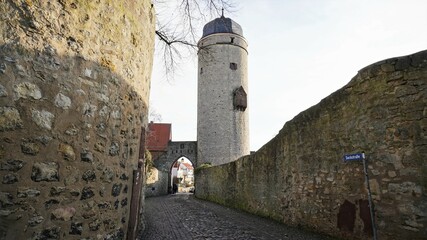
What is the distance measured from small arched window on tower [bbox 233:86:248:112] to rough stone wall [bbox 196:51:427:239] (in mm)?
16460

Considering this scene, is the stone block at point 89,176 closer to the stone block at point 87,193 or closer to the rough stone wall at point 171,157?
the stone block at point 87,193

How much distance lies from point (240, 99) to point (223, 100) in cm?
145

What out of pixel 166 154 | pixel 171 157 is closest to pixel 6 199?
pixel 171 157

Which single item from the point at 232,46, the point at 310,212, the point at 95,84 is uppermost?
the point at 232,46

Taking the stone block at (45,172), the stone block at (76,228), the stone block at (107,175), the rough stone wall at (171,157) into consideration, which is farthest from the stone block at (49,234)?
the rough stone wall at (171,157)

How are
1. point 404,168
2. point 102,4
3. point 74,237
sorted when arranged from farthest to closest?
point 404,168
point 102,4
point 74,237

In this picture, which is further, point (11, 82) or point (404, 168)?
point (404, 168)

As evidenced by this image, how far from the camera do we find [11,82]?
6.59ft

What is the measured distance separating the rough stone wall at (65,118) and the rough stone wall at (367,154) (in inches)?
143

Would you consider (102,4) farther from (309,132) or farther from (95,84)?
(309,132)

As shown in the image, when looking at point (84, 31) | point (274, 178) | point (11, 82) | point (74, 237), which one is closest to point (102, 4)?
point (84, 31)

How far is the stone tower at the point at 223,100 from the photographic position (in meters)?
23.6

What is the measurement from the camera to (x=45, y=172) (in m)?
2.15

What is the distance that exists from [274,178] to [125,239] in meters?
5.51
